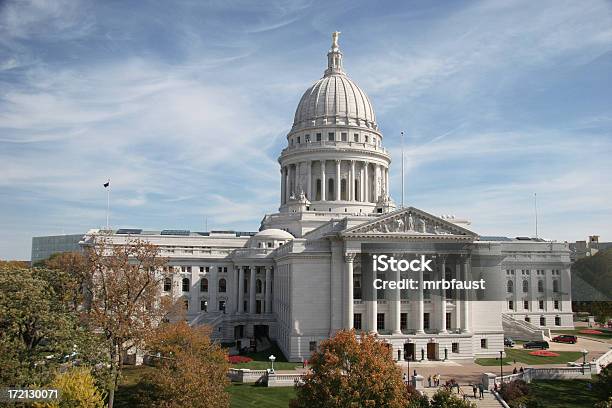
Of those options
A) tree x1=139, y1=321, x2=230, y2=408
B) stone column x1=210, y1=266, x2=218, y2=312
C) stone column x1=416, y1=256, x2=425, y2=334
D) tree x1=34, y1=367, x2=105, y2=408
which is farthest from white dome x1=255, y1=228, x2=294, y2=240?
tree x1=34, y1=367, x2=105, y2=408

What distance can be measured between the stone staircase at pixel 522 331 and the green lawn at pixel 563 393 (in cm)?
2622

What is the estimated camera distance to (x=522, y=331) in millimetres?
85375

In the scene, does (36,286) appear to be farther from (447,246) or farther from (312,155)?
(312,155)

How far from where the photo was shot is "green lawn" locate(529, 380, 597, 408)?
5075 centimetres

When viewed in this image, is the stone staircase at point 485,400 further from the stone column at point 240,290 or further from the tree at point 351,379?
the stone column at point 240,290

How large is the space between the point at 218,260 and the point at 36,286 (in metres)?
53.5

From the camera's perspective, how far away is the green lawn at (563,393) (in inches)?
1998

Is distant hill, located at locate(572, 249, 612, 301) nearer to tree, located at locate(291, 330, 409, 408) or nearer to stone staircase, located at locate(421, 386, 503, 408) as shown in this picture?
stone staircase, located at locate(421, 386, 503, 408)

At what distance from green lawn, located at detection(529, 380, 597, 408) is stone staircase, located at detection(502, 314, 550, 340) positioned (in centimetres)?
2622

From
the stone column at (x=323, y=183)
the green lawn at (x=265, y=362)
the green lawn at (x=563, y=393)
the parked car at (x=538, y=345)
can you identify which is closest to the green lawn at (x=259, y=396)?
the green lawn at (x=265, y=362)

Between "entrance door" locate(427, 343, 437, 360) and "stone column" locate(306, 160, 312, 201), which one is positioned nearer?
"entrance door" locate(427, 343, 437, 360)

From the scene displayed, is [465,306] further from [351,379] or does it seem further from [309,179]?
[309,179]

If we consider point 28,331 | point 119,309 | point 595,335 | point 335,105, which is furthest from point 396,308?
point 335,105

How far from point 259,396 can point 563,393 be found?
29.8 metres
